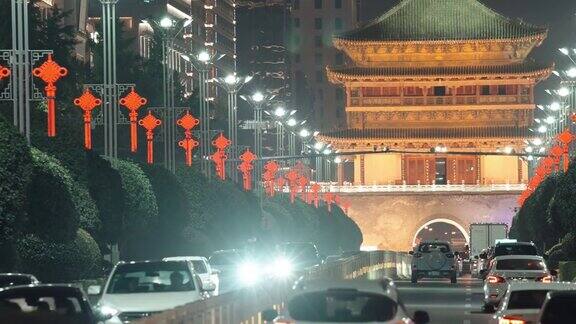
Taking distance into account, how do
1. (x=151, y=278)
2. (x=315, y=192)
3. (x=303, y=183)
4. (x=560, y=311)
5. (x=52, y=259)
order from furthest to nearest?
(x=315, y=192)
(x=303, y=183)
(x=52, y=259)
(x=151, y=278)
(x=560, y=311)

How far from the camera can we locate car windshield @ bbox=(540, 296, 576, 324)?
2080cm

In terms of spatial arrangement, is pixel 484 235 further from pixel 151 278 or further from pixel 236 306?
pixel 236 306

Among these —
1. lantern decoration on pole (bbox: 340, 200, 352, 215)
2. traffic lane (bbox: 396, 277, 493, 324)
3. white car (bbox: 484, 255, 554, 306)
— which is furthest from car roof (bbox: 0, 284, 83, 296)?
lantern decoration on pole (bbox: 340, 200, 352, 215)

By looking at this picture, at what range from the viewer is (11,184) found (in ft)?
136

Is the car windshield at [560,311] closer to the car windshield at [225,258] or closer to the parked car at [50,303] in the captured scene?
the parked car at [50,303]

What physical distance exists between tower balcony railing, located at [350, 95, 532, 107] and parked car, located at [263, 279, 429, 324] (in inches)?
5065

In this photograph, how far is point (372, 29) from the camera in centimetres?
15275

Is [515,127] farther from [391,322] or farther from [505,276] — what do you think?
[391,322]

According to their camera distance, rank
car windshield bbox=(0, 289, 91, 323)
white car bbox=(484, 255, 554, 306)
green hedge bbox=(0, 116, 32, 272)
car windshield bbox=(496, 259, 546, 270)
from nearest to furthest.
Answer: car windshield bbox=(0, 289, 91, 323), green hedge bbox=(0, 116, 32, 272), white car bbox=(484, 255, 554, 306), car windshield bbox=(496, 259, 546, 270)

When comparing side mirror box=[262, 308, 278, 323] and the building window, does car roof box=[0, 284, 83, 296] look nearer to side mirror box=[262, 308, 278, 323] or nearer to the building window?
side mirror box=[262, 308, 278, 323]

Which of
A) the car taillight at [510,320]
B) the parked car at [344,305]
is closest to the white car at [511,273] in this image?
the car taillight at [510,320]

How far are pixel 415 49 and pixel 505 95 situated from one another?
362 inches

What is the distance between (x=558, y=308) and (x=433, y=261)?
1911 inches

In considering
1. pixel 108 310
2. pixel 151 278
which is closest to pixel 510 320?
pixel 108 310
